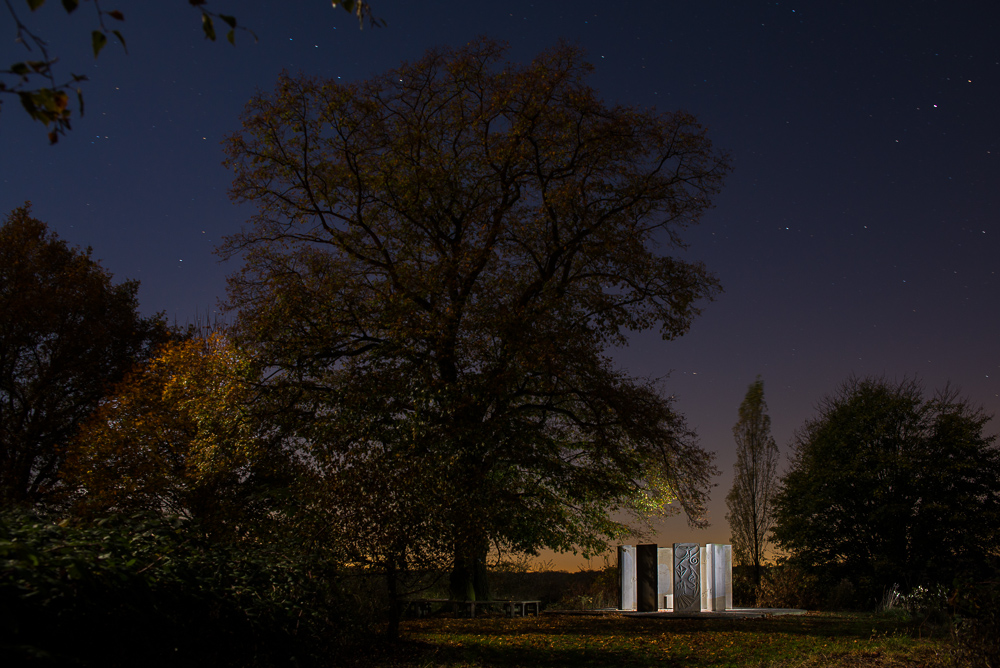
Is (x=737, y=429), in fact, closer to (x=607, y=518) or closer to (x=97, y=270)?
(x=607, y=518)

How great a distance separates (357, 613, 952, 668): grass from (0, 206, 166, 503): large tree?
15.7 meters

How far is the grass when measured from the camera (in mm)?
9492

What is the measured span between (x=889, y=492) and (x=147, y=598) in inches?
1001

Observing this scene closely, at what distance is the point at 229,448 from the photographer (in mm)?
16938

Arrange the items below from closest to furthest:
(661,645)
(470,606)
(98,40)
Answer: (98,40) → (661,645) → (470,606)

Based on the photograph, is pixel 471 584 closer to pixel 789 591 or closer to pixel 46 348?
pixel 789 591

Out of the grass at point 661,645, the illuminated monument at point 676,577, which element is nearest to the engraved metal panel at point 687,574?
the illuminated monument at point 676,577

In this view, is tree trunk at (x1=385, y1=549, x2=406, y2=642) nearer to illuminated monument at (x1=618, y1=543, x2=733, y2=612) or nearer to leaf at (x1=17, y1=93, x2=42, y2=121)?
leaf at (x1=17, y1=93, x2=42, y2=121)

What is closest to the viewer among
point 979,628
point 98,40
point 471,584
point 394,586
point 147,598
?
point 98,40

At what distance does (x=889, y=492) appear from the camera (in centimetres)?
2491

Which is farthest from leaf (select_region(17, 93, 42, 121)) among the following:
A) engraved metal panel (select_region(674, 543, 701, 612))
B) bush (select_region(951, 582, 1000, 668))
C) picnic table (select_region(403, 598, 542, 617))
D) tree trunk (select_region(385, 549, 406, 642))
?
engraved metal panel (select_region(674, 543, 701, 612))

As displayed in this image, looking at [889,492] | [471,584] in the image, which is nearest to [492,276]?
[471,584]

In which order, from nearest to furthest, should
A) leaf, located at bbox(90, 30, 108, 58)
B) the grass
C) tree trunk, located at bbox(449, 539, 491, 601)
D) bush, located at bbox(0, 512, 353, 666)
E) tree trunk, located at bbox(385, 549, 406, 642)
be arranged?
leaf, located at bbox(90, 30, 108, 58)
bush, located at bbox(0, 512, 353, 666)
the grass
tree trunk, located at bbox(385, 549, 406, 642)
tree trunk, located at bbox(449, 539, 491, 601)

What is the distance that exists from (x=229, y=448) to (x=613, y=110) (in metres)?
12.4
